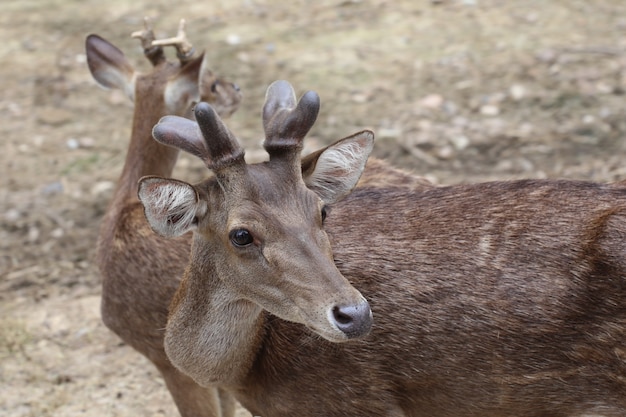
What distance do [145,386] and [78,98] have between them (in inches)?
183

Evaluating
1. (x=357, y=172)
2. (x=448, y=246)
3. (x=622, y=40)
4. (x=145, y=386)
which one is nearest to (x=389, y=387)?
(x=448, y=246)

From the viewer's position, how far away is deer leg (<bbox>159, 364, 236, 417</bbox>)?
544cm

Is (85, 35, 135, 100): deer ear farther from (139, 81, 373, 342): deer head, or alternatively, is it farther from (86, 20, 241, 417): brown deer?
(139, 81, 373, 342): deer head

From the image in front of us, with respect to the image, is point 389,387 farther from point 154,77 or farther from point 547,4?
point 547,4

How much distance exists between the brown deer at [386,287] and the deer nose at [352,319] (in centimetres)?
3

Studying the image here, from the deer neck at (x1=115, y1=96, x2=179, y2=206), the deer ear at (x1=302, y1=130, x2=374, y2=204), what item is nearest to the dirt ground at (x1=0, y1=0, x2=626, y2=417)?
the deer neck at (x1=115, y1=96, x2=179, y2=206)

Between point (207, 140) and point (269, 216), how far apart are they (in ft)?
1.40

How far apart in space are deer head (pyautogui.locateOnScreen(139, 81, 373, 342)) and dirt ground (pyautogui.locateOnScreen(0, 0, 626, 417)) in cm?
218

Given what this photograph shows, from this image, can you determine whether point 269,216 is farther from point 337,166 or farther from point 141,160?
point 141,160

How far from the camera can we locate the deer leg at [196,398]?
5441mm

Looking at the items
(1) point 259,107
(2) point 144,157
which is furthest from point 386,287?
(1) point 259,107

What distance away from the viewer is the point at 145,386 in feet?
20.4

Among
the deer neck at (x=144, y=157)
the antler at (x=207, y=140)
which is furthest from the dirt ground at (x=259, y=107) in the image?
the antler at (x=207, y=140)

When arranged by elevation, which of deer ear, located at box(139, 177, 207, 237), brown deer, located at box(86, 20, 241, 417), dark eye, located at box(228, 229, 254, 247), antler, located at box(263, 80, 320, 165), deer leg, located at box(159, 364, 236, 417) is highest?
antler, located at box(263, 80, 320, 165)
